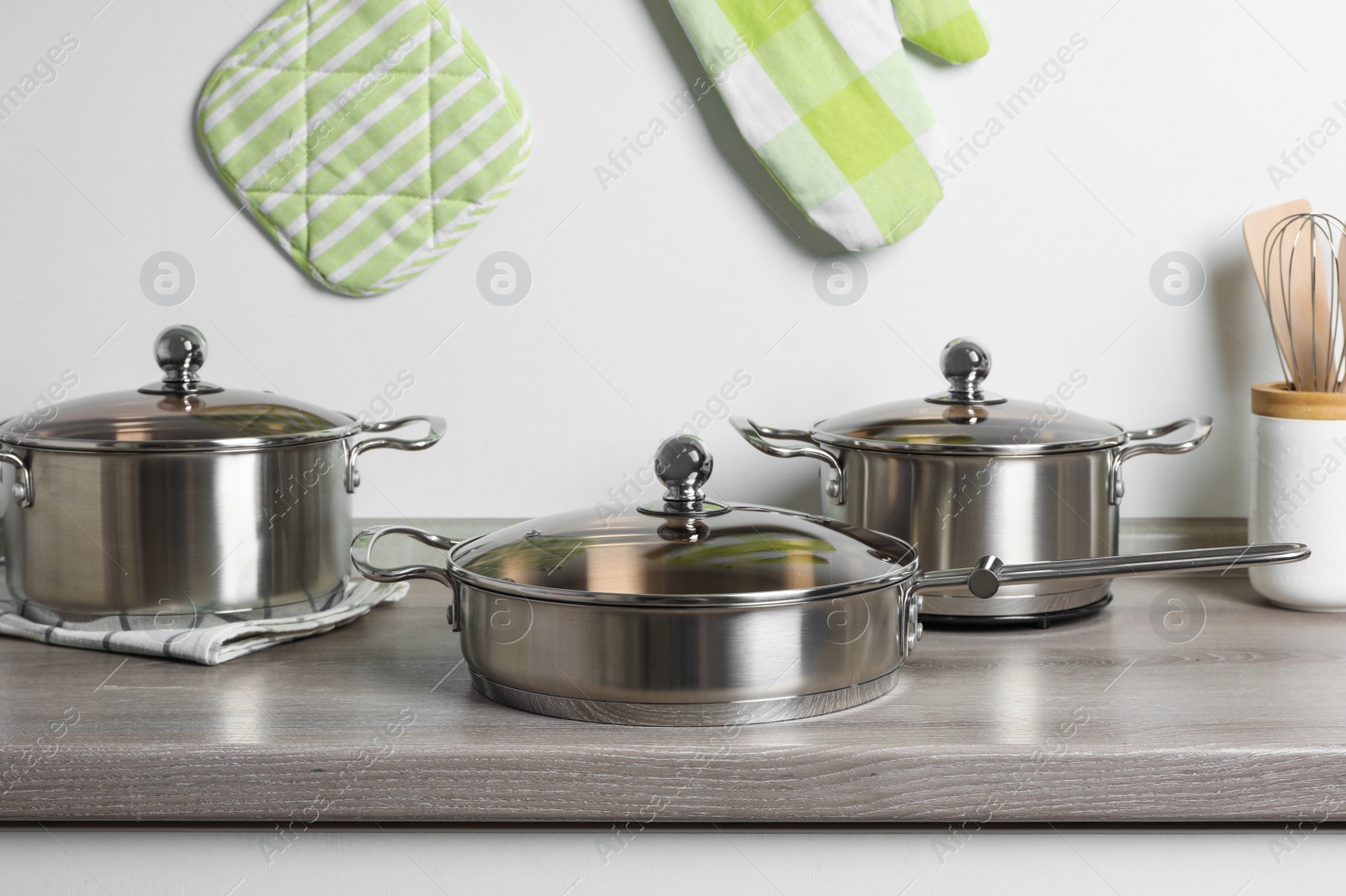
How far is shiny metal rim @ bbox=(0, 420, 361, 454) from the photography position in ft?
2.56

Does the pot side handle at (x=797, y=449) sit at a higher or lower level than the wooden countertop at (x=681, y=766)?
higher

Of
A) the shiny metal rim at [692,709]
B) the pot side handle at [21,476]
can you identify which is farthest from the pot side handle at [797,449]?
the pot side handle at [21,476]

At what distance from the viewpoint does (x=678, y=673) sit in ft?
2.07

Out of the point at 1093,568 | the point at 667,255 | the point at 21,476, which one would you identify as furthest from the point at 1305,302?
the point at 21,476

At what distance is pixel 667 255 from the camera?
104 centimetres

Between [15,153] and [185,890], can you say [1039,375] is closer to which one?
[185,890]

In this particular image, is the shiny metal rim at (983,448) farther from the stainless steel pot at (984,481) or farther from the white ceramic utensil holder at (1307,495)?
the white ceramic utensil holder at (1307,495)

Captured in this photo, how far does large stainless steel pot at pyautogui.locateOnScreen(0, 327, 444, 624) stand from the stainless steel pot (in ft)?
1.18

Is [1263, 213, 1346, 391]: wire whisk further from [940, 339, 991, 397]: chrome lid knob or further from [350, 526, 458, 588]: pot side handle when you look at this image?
[350, 526, 458, 588]: pot side handle

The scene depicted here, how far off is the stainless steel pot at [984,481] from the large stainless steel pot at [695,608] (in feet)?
0.46

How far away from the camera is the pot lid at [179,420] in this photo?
30.9 inches

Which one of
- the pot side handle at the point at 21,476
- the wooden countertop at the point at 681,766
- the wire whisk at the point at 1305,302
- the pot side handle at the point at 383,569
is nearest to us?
the wooden countertop at the point at 681,766

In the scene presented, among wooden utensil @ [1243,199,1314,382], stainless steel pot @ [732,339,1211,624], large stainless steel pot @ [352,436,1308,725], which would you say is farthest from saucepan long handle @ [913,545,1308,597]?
wooden utensil @ [1243,199,1314,382]

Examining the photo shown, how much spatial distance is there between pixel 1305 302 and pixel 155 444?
0.91 metres
